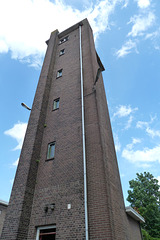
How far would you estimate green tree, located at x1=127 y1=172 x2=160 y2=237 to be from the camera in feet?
86.4

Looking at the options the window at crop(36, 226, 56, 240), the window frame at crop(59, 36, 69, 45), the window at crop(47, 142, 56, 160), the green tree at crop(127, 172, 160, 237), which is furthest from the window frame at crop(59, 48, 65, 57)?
the green tree at crop(127, 172, 160, 237)

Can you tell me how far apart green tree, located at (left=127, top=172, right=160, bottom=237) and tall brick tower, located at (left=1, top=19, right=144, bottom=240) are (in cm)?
2240

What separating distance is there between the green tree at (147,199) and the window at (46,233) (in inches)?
976

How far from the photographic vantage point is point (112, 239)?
5703 millimetres

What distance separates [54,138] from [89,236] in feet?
17.6

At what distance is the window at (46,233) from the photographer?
22.8 ft

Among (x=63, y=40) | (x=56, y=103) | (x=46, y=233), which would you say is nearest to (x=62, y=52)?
(x=63, y=40)

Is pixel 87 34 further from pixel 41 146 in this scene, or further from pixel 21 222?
pixel 21 222

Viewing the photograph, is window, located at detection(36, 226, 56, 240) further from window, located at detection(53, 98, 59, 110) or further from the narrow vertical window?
window, located at detection(53, 98, 59, 110)

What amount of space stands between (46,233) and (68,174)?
250 centimetres

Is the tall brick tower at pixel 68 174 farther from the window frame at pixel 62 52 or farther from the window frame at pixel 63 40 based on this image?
the window frame at pixel 63 40

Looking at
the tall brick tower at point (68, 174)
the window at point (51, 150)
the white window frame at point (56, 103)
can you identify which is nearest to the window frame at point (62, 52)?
the tall brick tower at point (68, 174)

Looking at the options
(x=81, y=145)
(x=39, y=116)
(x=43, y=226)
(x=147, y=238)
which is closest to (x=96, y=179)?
(x=81, y=145)

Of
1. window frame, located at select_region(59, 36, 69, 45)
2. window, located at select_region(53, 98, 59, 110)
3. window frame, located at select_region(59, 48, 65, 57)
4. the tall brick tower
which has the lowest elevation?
the tall brick tower
